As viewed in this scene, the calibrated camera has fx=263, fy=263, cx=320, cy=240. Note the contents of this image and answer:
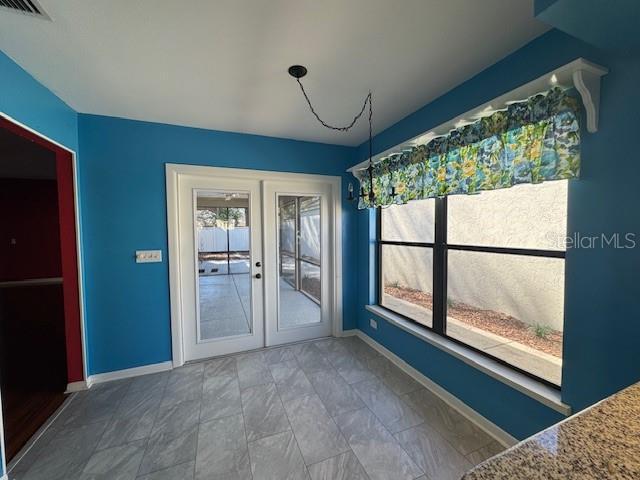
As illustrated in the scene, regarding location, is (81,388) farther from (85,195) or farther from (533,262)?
(533,262)

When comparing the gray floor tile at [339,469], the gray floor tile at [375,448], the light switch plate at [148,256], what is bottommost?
the gray floor tile at [339,469]

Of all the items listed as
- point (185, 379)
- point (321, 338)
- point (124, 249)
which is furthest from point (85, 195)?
point (321, 338)

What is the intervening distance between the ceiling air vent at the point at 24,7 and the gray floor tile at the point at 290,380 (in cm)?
285

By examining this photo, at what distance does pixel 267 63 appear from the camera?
1.73 meters

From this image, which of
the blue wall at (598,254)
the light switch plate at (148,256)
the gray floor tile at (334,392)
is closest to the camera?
the blue wall at (598,254)

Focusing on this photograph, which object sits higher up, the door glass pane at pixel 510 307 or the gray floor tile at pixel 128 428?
the door glass pane at pixel 510 307

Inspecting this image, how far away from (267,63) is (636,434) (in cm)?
225

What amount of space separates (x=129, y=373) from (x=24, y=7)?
2.81 meters

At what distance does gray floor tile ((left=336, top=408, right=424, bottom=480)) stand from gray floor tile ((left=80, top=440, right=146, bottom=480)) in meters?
1.33

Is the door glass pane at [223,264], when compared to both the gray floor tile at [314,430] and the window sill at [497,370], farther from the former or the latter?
the window sill at [497,370]

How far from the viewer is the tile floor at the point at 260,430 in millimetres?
1581

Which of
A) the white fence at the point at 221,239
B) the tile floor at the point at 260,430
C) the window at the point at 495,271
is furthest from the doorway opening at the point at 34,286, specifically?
the window at the point at 495,271

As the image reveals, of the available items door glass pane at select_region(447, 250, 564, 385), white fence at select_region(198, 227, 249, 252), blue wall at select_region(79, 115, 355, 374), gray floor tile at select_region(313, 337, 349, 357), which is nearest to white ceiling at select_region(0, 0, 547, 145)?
blue wall at select_region(79, 115, 355, 374)

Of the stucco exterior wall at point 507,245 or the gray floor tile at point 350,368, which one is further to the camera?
the gray floor tile at point 350,368
